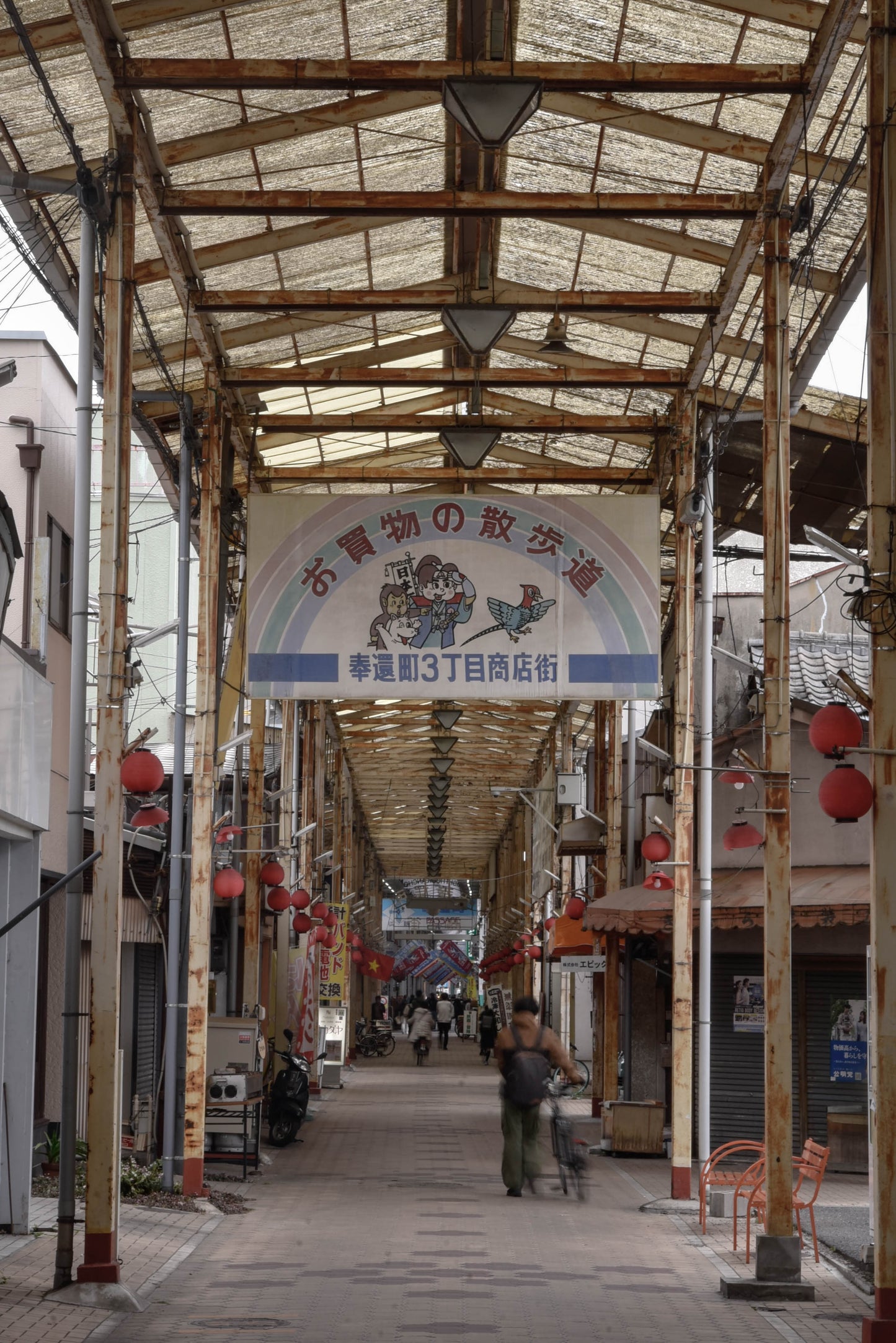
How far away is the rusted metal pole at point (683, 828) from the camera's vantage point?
17.5 metres

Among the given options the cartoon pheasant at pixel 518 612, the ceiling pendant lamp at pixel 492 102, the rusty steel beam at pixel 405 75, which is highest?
the rusty steel beam at pixel 405 75

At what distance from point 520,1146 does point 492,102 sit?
10.3 m

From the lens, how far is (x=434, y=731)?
40719 mm

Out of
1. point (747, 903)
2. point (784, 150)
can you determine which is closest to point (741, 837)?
point (747, 903)

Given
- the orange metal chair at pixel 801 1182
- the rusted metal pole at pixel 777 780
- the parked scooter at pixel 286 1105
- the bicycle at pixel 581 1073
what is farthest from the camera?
the bicycle at pixel 581 1073

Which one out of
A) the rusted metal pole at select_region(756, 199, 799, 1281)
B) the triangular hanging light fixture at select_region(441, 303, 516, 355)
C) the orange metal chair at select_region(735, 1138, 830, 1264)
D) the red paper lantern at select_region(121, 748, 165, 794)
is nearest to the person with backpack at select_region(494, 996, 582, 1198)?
the orange metal chair at select_region(735, 1138, 830, 1264)

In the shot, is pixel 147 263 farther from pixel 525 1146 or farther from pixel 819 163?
pixel 525 1146

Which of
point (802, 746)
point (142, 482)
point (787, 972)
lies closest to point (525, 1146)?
point (787, 972)

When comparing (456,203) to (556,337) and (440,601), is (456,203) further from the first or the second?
(440,601)

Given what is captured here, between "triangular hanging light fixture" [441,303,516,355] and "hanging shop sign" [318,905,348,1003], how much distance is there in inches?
1016

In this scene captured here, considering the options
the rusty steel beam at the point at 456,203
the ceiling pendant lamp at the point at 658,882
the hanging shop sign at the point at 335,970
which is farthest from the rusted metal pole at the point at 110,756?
the hanging shop sign at the point at 335,970

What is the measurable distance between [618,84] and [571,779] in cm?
1873

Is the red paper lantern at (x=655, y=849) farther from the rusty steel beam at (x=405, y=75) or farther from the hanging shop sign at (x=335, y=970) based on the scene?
the hanging shop sign at (x=335, y=970)

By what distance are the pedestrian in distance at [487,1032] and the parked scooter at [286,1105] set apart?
25.4m
